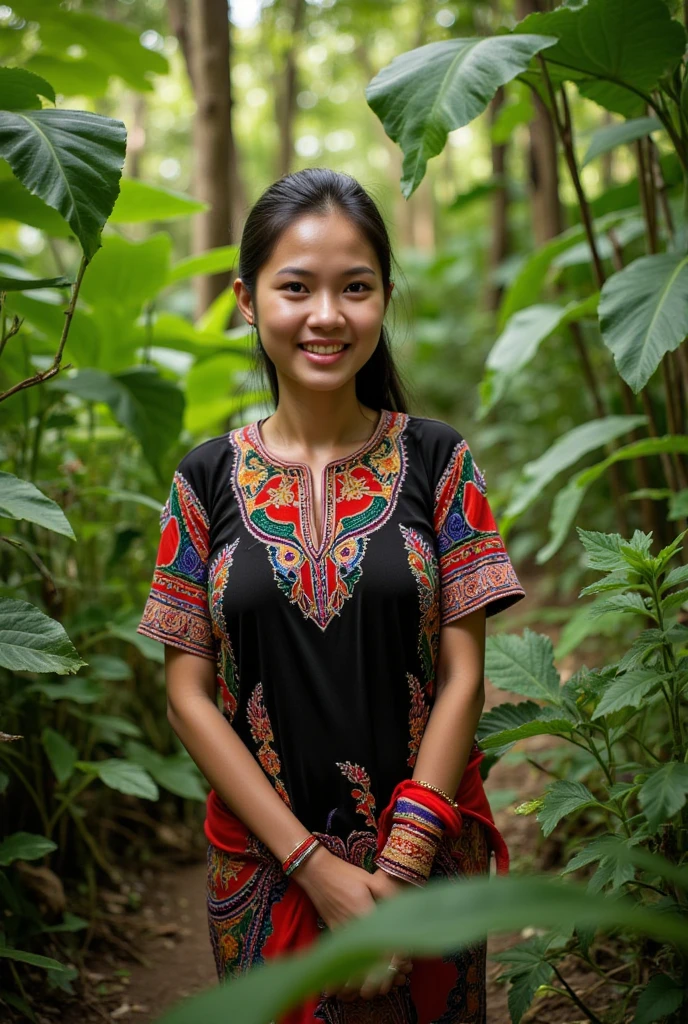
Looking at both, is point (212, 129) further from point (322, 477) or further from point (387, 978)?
point (387, 978)

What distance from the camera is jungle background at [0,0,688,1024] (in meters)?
1.49

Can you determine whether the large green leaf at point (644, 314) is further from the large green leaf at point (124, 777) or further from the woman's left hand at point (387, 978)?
the large green leaf at point (124, 777)

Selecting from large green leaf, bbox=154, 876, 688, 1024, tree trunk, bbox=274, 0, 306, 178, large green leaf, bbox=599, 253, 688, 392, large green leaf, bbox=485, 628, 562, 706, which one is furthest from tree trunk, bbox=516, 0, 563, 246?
tree trunk, bbox=274, 0, 306, 178

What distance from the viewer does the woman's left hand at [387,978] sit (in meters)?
1.37

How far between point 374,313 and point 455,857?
2.87 feet

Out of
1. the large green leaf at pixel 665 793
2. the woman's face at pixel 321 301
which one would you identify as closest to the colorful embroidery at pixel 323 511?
the woman's face at pixel 321 301

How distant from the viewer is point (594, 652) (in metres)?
3.88

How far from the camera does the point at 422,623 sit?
1.53 metres

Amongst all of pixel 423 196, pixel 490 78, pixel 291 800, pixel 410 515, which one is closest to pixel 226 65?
pixel 490 78

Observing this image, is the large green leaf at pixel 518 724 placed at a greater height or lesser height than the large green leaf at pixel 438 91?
lesser

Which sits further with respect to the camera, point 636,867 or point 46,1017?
point 46,1017

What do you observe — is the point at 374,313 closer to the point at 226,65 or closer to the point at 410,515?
the point at 410,515

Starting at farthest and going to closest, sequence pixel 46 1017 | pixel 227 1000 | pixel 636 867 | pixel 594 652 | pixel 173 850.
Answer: pixel 594 652 → pixel 173 850 → pixel 46 1017 → pixel 636 867 → pixel 227 1000

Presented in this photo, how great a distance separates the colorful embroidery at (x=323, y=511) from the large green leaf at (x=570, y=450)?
0.82m
